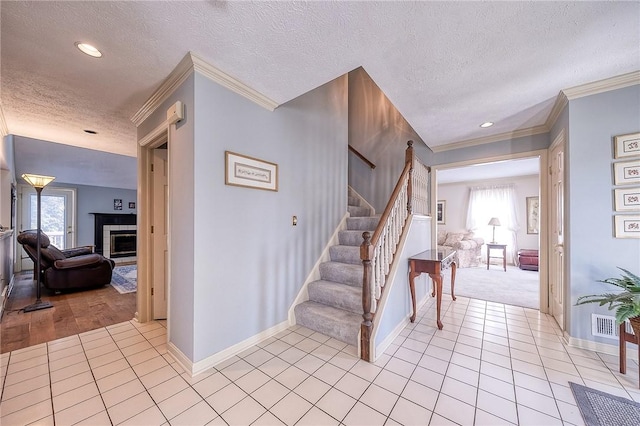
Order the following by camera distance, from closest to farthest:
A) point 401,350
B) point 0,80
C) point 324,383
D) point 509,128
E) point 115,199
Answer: point 324,383 < point 0,80 < point 401,350 < point 509,128 < point 115,199

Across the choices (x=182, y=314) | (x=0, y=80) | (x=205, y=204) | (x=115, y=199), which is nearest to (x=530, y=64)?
(x=205, y=204)

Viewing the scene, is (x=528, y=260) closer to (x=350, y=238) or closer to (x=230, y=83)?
(x=350, y=238)

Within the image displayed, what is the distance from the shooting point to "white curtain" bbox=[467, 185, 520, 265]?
7027 millimetres

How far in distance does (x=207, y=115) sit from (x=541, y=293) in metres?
4.50

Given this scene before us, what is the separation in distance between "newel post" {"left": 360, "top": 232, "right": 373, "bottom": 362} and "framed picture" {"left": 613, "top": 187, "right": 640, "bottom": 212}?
2252mm

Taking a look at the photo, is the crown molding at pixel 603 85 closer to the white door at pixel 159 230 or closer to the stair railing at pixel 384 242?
the stair railing at pixel 384 242

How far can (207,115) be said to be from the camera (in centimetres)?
193

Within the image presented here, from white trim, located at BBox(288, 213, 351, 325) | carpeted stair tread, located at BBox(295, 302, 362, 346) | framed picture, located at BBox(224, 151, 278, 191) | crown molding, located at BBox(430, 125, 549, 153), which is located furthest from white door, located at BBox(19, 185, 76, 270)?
crown molding, located at BBox(430, 125, 549, 153)

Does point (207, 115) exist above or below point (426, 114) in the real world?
below

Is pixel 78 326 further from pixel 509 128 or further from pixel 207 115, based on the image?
pixel 509 128

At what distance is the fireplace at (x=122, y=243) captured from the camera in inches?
292

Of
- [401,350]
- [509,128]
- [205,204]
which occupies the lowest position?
[401,350]

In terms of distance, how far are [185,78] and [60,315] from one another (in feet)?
11.1

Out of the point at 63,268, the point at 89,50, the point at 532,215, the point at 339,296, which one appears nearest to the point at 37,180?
the point at 63,268
